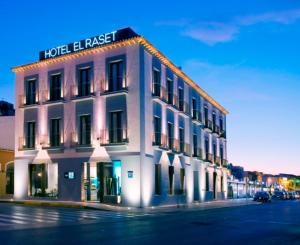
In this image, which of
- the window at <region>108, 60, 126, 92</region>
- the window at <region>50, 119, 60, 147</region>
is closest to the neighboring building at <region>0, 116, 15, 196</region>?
the window at <region>50, 119, 60, 147</region>

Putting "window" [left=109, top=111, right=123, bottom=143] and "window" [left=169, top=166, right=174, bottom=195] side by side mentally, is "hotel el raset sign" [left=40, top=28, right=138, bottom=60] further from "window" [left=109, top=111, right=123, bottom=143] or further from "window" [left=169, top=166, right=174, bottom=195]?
"window" [left=169, top=166, right=174, bottom=195]

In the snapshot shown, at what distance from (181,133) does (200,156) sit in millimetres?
6455

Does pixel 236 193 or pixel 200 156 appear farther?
pixel 236 193

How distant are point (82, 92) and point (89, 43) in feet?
13.1

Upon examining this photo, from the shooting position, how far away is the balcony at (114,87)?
111 ft

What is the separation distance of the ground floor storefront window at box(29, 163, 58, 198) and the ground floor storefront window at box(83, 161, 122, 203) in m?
3.03

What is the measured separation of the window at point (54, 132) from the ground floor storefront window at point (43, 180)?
5.84 ft

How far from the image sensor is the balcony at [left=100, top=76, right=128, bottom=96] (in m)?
33.8

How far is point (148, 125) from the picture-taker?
34469mm

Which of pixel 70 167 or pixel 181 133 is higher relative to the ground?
pixel 181 133

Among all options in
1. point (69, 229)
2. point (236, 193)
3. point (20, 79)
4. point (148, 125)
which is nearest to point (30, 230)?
point (69, 229)

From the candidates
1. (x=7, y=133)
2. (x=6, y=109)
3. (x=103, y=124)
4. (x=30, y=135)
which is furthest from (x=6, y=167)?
(x=6, y=109)

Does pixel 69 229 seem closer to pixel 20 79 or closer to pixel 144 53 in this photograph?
pixel 144 53

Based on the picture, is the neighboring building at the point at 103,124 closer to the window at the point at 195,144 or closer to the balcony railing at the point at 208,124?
the window at the point at 195,144
